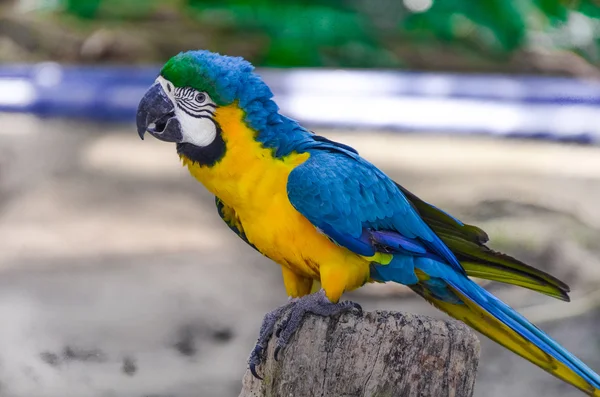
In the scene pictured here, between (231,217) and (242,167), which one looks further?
(231,217)

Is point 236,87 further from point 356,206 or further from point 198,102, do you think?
point 356,206

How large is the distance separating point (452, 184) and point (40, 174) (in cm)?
185

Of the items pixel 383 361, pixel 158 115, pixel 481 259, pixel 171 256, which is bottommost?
pixel 383 361

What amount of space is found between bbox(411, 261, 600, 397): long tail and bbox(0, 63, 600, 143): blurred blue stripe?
8.02 feet

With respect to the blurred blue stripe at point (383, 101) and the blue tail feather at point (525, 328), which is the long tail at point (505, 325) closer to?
the blue tail feather at point (525, 328)

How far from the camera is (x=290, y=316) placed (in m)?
1.24

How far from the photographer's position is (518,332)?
1213 mm

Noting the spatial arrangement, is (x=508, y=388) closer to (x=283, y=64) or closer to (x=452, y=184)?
(x=452, y=184)

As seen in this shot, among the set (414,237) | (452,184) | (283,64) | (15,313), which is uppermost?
(283,64)

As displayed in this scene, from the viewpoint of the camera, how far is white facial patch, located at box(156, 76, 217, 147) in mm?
1204

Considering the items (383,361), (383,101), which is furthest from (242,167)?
(383,101)

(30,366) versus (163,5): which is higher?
(163,5)

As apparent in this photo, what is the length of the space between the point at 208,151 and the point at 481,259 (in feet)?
1.58

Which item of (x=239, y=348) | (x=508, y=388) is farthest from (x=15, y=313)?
(x=508, y=388)
